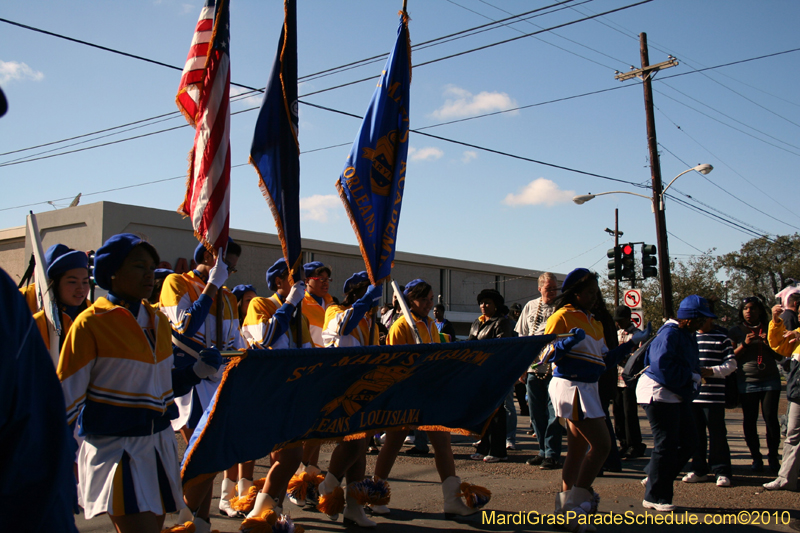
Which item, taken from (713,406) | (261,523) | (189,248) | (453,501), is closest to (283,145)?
(261,523)

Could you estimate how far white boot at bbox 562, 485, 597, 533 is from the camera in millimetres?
4848

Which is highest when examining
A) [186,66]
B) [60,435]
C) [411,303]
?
[186,66]

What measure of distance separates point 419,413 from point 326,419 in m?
0.79

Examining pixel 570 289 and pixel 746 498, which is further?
pixel 746 498

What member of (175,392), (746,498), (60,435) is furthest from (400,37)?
(746,498)

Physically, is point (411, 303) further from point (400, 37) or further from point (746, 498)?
point (746, 498)

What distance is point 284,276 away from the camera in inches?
258

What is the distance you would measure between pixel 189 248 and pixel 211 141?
20611 millimetres

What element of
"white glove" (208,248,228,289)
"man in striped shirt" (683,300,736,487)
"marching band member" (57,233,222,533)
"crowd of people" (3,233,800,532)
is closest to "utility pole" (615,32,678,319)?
"crowd of people" (3,233,800,532)

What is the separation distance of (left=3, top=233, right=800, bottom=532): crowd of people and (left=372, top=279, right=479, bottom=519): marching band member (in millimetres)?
13

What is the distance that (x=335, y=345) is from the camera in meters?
5.67

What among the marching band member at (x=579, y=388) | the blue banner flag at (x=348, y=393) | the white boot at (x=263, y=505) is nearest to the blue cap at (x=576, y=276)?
the marching band member at (x=579, y=388)

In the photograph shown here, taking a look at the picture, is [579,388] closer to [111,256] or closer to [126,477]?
[126,477]

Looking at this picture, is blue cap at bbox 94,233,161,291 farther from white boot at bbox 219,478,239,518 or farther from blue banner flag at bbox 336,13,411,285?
white boot at bbox 219,478,239,518
